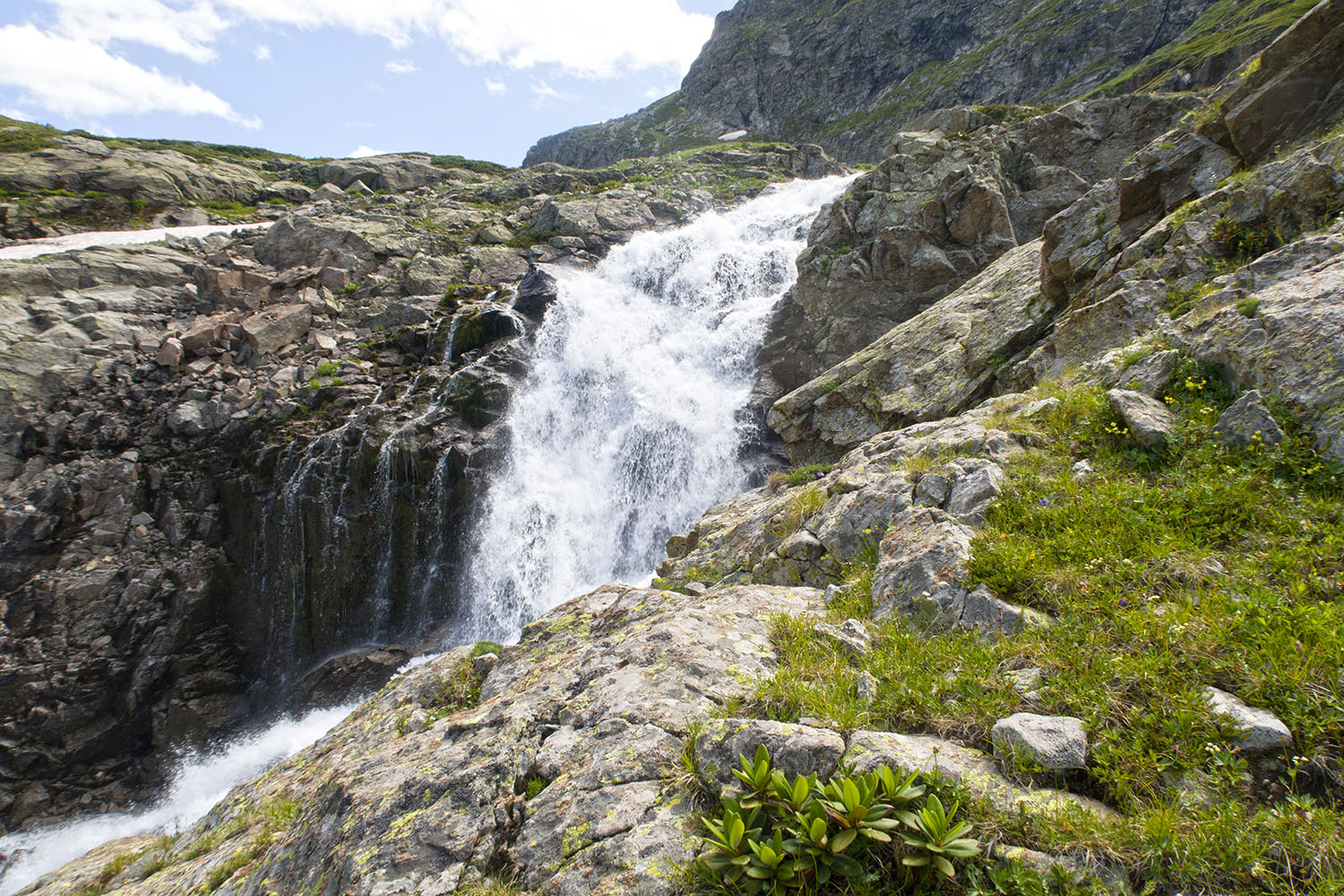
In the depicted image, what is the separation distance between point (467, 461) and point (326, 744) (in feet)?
44.4

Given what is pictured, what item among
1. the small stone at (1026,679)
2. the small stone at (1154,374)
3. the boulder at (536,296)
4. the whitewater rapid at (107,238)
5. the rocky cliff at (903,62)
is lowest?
the small stone at (1026,679)

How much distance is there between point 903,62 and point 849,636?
108 meters

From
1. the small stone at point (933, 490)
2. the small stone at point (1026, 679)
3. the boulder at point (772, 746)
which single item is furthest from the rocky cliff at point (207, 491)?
the small stone at point (1026, 679)

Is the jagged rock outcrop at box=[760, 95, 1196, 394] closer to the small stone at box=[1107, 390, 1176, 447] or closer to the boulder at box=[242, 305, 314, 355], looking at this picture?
the small stone at box=[1107, 390, 1176, 447]

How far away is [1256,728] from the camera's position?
→ 280 centimetres

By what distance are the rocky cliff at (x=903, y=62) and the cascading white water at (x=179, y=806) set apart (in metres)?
65.4

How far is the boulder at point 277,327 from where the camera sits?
968 inches

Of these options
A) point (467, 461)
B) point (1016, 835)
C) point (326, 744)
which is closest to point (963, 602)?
point (1016, 835)

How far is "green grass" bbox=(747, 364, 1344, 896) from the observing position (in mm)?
2512

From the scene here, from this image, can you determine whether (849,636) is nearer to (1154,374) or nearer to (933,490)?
(933,490)

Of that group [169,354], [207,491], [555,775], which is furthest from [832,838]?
[169,354]

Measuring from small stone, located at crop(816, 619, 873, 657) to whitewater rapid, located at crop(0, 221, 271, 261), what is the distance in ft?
134

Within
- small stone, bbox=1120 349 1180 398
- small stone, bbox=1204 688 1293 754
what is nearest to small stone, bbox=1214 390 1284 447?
small stone, bbox=1120 349 1180 398

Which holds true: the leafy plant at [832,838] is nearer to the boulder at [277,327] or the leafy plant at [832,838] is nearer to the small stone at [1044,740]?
the small stone at [1044,740]
